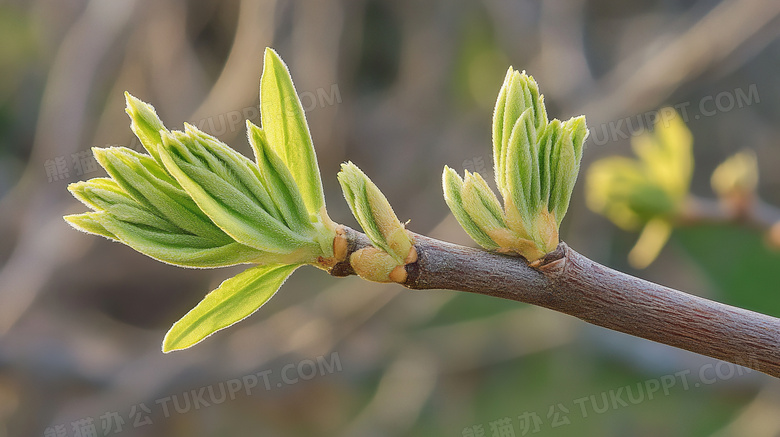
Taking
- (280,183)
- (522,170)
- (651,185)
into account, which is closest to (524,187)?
(522,170)

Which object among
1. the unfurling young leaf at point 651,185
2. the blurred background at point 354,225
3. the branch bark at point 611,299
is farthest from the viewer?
the blurred background at point 354,225

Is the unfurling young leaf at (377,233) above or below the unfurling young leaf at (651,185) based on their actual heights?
below

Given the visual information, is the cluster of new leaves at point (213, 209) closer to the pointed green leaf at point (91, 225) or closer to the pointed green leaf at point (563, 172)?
the pointed green leaf at point (91, 225)

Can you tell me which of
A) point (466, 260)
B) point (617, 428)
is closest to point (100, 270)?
point (617, 428)

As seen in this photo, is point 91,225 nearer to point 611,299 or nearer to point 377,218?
point 377,218

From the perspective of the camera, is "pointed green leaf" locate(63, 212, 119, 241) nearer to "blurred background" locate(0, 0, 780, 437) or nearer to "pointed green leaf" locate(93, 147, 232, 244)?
"pointed green leaf" locate(93, 147, 232, 244)

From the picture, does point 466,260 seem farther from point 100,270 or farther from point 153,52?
point 100,270

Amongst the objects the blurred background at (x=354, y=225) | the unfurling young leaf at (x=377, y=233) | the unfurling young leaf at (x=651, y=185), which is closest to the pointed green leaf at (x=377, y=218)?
the unfurling young leaf at (x=377, y=233)
